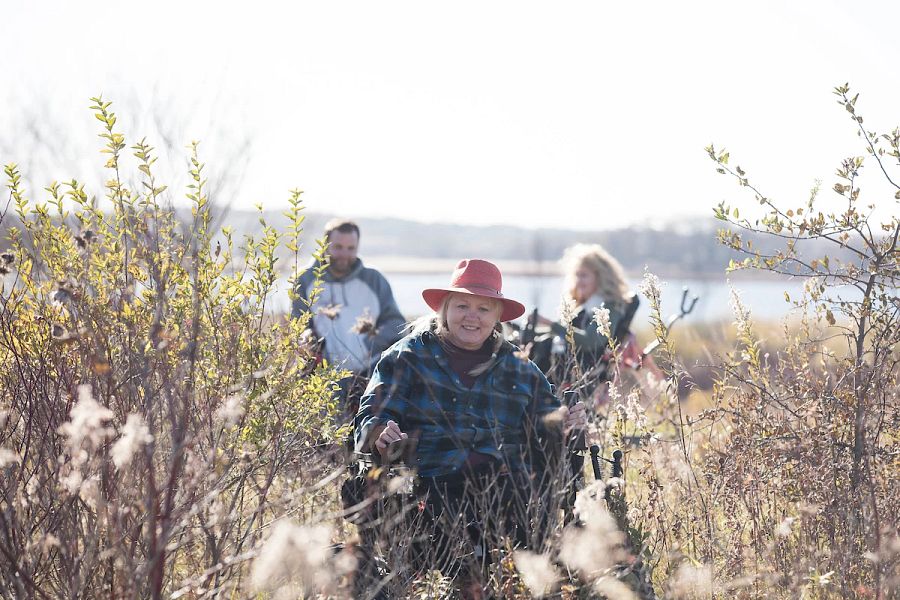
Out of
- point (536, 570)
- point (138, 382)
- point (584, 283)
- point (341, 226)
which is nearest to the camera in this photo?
point (536, 570)

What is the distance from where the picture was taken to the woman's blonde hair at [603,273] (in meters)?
6.63

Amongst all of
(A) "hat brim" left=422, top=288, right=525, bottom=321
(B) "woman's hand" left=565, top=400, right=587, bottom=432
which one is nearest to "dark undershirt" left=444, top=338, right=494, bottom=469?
(A) "hat brim" left=422, top=288, right=525, bottom=321

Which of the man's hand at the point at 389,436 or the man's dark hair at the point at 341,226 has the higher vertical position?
the man's dark hair at the point at 341,226

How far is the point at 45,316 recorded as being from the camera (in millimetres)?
3035

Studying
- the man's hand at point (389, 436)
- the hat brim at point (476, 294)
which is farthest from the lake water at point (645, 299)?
the man's hand at point (389, 436)

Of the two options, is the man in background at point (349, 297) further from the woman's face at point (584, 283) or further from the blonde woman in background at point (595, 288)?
the woman's face at point (584, 283)

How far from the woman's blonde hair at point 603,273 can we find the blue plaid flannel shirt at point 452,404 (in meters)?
2.74

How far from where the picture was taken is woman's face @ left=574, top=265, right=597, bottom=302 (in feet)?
21.8

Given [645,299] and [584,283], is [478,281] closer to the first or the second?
[645,299]

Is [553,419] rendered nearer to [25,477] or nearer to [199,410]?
[199,410]

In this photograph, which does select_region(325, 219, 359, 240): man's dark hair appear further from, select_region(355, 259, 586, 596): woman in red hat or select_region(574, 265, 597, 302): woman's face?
select_region(355, 259, 586, 596): woman in red hat

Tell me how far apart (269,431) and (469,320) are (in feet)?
3.08

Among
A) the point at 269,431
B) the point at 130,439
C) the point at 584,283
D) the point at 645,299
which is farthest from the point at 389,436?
the point at 584,283

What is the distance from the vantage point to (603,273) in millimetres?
6699
